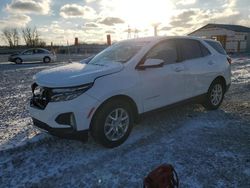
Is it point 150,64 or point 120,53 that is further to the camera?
A: point 120,53

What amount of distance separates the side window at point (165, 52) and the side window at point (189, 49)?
9.9 inches

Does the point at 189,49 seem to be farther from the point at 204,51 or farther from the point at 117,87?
the point at 117,87

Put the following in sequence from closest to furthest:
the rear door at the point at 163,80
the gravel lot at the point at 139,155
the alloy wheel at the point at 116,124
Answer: the gravel lot at the point at 139,155 < the alloy wheel at the point at 116,124 < the rear door at the point at 163,80

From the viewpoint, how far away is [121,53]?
4.98 meters

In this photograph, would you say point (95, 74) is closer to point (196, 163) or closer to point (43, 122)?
point (43, 122)

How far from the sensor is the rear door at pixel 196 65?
5.29 meters

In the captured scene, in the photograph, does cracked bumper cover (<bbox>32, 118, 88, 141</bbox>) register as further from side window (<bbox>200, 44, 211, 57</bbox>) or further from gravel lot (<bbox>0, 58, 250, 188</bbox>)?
side window (<bbox>200, 44, 211, 57</bbox>)

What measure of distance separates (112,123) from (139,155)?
0.65m

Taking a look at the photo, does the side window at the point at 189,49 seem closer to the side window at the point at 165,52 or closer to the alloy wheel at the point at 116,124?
the side window at the point at 165,52

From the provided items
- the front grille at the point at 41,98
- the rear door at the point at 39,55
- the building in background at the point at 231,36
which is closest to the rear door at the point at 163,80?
the front grille at the point at 41,98

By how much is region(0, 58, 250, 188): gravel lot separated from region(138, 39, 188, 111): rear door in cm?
62

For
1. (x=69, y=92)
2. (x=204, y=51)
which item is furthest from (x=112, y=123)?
(x=204, y=51)

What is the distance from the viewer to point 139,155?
396 centimetres

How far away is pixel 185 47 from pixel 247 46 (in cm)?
4704
